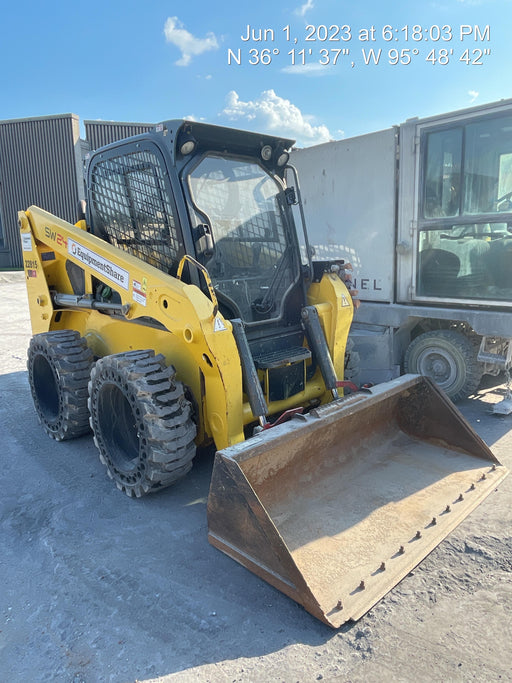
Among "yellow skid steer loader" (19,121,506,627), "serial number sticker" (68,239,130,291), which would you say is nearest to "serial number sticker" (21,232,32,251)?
"yellow skid steer loader" (19,121,506,627)

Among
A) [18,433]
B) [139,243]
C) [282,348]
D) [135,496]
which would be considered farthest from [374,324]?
[18,433]

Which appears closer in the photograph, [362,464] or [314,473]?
[314,473]

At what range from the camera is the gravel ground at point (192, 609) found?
7.05 ft

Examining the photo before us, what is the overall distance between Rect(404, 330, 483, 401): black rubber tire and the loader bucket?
5.05 ft

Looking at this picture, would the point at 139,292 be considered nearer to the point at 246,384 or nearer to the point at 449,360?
the point at 246,384

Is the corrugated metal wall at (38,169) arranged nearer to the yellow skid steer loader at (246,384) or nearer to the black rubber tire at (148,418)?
the yellow skid steer loader at (246,384)

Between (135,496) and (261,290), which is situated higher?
(261,290)

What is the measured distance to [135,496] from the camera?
3564 millimetres

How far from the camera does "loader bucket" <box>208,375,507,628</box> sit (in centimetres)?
250

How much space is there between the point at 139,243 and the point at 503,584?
11.1 ft

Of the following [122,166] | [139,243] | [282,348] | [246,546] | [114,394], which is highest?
[122,166]

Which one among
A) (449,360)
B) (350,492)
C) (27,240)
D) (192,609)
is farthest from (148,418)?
(449,360)

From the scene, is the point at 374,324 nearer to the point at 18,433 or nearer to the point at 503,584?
the point at 503,584

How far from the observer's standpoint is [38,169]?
70.1 feet
